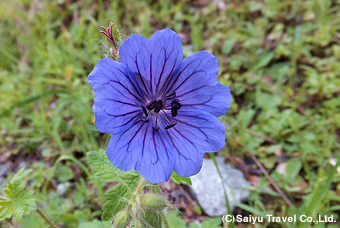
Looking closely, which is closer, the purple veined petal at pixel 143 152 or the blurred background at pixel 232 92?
the purple veined petal at pixel 143 152

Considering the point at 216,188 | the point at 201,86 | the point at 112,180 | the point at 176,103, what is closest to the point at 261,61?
the point at 216,188

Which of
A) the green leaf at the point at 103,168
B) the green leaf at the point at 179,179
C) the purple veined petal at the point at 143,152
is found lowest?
the green leaf at the point at 179,179

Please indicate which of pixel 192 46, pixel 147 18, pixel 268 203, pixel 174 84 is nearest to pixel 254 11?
pixel 192 46

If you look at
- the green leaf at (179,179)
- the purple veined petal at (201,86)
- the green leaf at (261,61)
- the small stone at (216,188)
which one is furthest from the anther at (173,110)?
the green leaf at (261,61)

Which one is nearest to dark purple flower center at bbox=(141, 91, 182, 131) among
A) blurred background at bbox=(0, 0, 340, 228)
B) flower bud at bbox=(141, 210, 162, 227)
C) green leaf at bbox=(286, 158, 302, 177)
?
flower bud at bbox=(141, 210, 162, 227)

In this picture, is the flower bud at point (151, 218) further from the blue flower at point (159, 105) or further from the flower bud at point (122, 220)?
the blue flower at point (159, 105)

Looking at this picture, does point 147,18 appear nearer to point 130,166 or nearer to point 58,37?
point 58,37

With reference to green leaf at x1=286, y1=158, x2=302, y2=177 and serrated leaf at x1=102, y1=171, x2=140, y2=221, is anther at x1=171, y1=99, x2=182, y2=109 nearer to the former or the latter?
serrated leaf at x1=102, y1=171, x2=140, y2=221

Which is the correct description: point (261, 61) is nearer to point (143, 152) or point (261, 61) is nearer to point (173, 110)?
point (173, 110)
